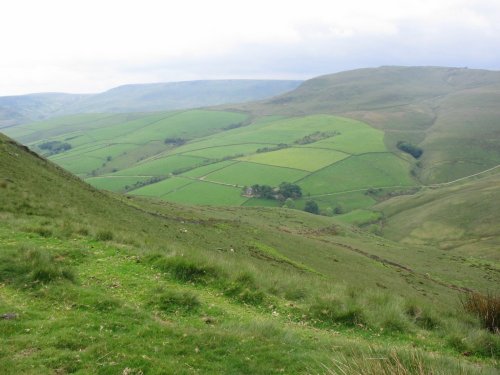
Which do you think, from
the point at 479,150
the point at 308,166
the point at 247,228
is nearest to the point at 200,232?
the point at 247,228

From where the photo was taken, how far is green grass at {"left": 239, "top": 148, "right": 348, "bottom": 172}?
15812cm

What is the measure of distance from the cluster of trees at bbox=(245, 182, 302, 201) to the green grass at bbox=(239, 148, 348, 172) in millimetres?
21940

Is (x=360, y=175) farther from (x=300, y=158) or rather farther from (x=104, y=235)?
(x=104, y=235)

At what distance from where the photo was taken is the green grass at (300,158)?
158125mm

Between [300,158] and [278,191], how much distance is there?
130ft

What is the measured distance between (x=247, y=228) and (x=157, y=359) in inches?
1621

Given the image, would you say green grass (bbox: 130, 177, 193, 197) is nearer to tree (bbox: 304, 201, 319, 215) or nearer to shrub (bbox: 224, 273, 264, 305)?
tree (bbox: 304, 201, 319, 215)

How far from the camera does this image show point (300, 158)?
550 feet

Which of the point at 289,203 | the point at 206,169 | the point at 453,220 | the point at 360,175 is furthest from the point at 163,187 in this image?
the point at 453,220

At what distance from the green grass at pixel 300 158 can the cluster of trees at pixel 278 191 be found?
72.0 ft

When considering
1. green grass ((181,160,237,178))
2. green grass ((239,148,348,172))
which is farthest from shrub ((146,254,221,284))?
green grass ((239,148,348,172))

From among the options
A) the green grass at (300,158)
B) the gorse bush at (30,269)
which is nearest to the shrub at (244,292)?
the gorse bush at (30,269)

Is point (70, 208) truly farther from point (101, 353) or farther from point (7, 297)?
point (101, 353)

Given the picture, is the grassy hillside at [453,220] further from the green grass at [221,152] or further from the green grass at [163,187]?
the green grass at [221,152]
